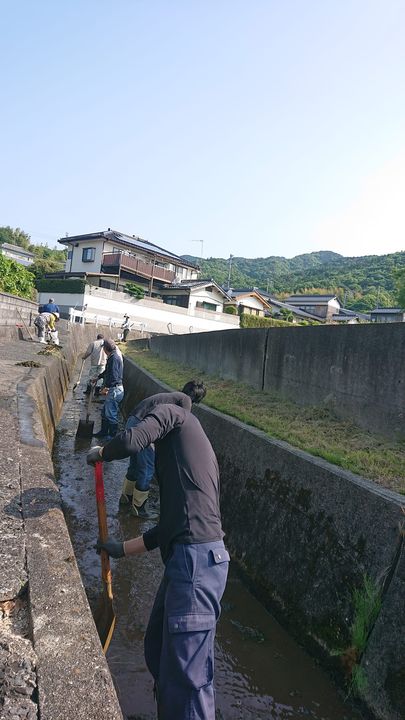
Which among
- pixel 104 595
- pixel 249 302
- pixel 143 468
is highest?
pixel 249 302

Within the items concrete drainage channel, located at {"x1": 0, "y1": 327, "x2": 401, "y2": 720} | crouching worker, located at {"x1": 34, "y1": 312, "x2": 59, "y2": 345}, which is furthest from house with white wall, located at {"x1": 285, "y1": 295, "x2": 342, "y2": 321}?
concrete drainage channel, located at {"x1": 0, "y1": 327, "x2": 401, "y2": 720}

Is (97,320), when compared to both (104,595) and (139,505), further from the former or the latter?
(104,595)

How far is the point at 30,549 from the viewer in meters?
3.29

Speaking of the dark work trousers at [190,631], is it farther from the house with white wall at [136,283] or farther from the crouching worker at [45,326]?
the house with white wall at [136,283]

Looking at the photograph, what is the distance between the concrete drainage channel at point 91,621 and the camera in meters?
2.29

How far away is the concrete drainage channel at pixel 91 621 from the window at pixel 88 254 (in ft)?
143

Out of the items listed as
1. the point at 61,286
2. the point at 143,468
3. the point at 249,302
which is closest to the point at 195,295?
→ the point at 249,302

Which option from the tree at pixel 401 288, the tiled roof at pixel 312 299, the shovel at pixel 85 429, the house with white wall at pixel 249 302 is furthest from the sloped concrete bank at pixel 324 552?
the tiled roof at pixel 312 299

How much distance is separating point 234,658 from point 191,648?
1.58 metres

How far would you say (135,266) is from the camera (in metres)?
48.1

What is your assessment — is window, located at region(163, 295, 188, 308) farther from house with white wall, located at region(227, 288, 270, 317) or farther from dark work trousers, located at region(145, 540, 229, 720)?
dark work trousers, located at region(145, 540, 229, 720)

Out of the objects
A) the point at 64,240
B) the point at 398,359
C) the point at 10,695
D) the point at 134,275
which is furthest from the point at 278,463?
the point at 64,240

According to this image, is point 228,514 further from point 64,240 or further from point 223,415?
point 64,240

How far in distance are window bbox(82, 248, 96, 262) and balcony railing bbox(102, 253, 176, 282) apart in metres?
1.45
